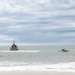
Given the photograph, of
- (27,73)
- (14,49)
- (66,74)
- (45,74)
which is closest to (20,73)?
(27,73)

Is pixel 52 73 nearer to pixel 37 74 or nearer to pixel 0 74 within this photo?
pixel 37 74

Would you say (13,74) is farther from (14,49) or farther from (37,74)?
(14,49)

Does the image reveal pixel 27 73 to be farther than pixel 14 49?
No

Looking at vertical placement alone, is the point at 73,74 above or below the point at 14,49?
below

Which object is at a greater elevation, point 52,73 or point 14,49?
point 14,49

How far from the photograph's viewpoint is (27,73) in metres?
19.5

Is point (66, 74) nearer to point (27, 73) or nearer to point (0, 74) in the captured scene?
point (27, 73)

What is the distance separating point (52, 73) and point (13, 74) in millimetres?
2671

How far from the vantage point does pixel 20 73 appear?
19516mm

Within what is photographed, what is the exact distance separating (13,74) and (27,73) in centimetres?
106

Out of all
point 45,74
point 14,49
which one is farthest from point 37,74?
point 14,49

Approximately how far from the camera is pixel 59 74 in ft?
61.6

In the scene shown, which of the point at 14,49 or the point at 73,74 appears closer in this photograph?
the point at 73,74

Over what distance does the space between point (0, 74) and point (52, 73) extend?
3543mm
